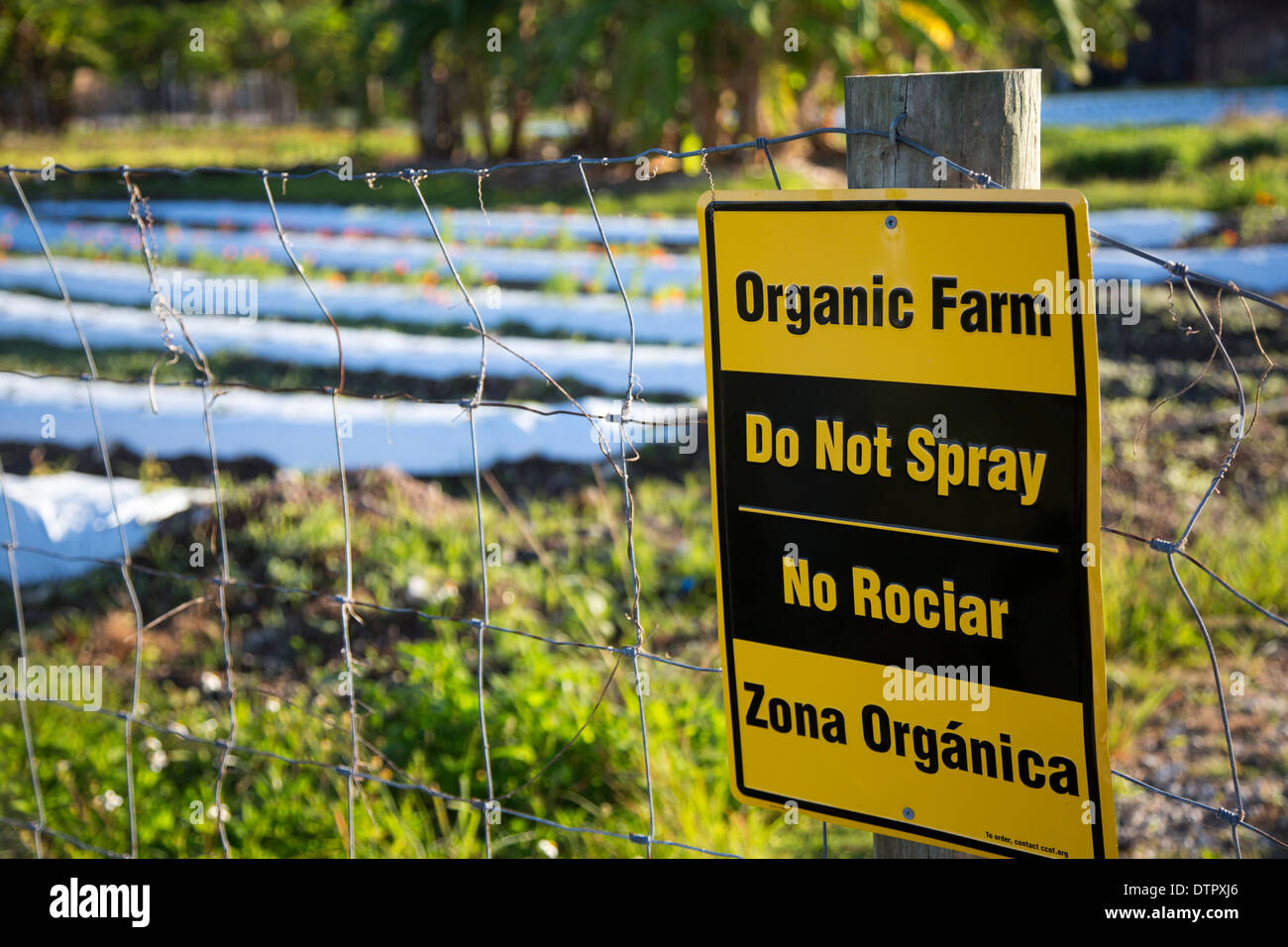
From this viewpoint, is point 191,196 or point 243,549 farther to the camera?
point 191,196

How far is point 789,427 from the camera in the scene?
62.7 inches

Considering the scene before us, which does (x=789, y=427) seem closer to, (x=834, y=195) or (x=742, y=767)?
(x=834, y=195)

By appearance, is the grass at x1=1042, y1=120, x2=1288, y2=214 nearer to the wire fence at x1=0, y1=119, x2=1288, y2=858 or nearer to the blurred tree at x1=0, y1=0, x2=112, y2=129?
the wire fence at x1=0, y1=119, x2=1288, y2=858

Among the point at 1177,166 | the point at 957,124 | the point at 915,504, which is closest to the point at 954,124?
the point at 957,124

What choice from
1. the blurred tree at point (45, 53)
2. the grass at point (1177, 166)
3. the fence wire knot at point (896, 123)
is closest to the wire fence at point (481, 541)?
the fence wire knot at point (896, 123)

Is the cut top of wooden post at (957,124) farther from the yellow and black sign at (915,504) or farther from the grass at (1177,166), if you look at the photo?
the grass at (1177,166)

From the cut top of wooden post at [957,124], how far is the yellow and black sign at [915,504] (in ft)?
0.28

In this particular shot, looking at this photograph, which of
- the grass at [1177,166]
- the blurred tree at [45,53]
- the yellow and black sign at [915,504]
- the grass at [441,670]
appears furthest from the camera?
the blurred tree at [45,53]

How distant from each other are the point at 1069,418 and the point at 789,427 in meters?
0.37

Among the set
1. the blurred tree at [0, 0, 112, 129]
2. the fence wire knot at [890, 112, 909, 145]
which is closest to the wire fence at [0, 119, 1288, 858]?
the fence wire knot at [890, 112, 909, 145]

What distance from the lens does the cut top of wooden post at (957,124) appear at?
1.45 m

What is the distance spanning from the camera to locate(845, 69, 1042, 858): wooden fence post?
145 cm

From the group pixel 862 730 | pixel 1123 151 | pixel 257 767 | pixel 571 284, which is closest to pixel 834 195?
pixel 862 730

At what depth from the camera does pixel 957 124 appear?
147cm
